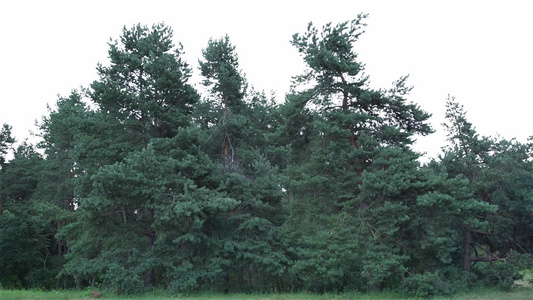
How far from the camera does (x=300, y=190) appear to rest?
16.3 metres

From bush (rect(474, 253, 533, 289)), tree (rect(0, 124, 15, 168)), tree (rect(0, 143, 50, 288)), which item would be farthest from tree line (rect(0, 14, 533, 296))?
tree (rect(0, 124, 15, 168))

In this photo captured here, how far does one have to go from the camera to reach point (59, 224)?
97.6 feet

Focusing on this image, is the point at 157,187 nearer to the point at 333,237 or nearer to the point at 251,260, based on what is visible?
the point at 251,260

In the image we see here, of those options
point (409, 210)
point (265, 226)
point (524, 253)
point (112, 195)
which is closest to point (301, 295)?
point (265, 226)

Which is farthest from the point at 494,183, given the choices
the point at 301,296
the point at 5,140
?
the point at 5,140

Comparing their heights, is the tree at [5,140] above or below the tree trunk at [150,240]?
above

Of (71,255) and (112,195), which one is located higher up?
(112,195)

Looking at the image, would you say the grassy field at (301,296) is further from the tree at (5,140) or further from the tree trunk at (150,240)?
the tree at (5,140)

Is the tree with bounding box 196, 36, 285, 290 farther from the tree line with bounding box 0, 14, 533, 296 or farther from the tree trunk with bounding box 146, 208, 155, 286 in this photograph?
the tree trunk with bounding box 146, 208, 155, 286

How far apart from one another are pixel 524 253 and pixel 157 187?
16.3m

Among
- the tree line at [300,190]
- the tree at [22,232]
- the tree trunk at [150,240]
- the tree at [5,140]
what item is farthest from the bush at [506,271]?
the tree at [5,140]

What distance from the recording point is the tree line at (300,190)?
557 inches

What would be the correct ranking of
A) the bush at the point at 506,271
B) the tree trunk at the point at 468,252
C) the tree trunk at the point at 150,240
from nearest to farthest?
1. the bush at the point at 506,271
2. the tree trunk at the point at 468,252
3. the tree trunk at the point at 150,240

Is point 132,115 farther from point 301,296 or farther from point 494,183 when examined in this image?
point 494,183
